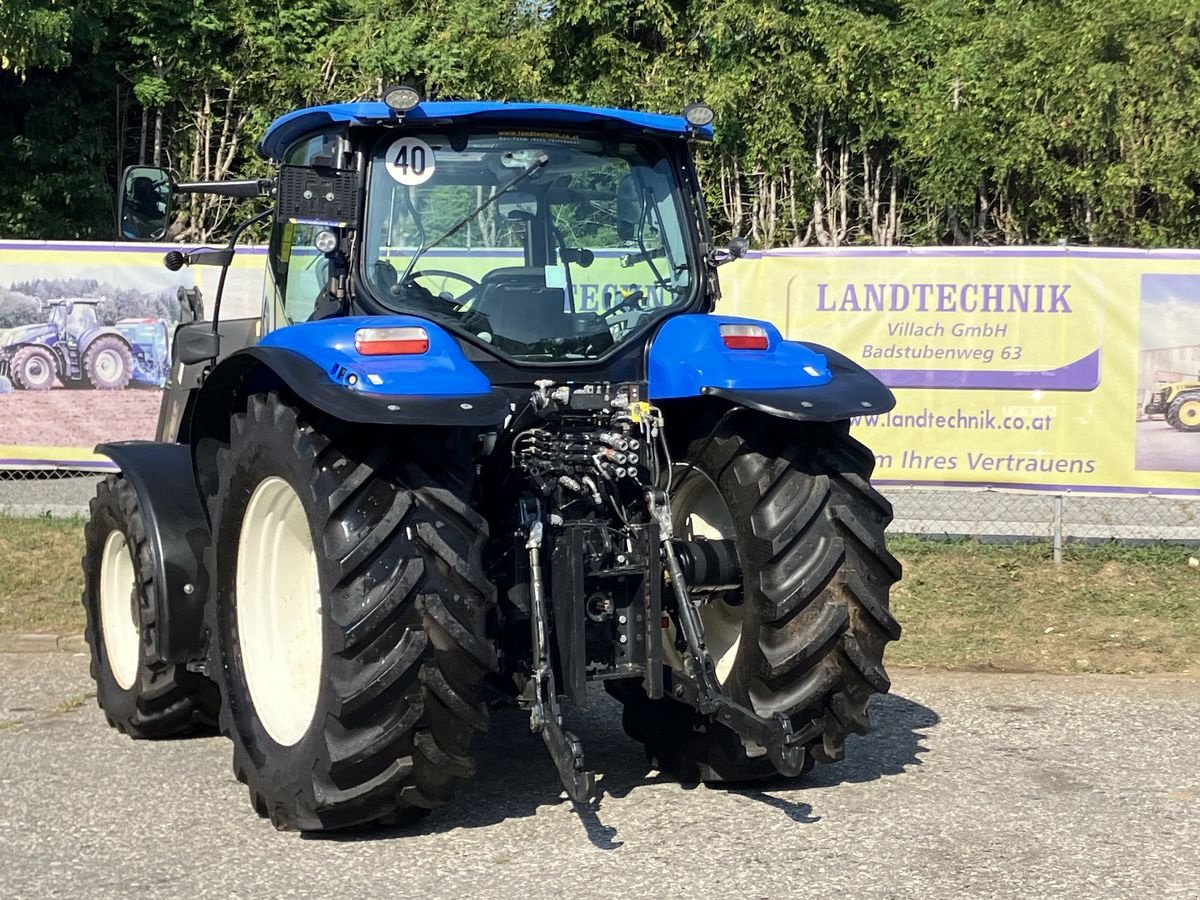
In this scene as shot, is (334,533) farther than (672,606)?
No

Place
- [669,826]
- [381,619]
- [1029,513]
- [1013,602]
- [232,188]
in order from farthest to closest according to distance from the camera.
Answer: [1029,513] → [1013,602] → [232,188] → [669,826] → [381,619]

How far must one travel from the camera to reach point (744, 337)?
5.32m

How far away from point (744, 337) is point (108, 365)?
24.8 ft

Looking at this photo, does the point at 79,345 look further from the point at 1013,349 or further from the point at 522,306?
the point at 522,306

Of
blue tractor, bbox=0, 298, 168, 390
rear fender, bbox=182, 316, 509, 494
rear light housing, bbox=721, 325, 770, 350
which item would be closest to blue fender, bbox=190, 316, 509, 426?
rear fender, bbox=182, 316, 509, 494

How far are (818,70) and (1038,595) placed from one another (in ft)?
37.2

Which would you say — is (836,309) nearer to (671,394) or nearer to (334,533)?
(671,394)

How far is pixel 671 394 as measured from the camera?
5254mm

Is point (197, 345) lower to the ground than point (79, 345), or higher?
higher

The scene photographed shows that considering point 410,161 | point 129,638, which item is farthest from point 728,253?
point 129,638

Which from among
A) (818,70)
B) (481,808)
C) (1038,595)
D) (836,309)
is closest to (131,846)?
(481,808)

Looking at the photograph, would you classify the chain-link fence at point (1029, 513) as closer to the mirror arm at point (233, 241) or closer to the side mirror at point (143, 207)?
the mirror arm at point (233, 241)

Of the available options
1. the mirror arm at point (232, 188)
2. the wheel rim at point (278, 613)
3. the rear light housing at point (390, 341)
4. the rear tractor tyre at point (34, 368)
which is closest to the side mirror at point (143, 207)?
the mirror arm at point (232, 188)

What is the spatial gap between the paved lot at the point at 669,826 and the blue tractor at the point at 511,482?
0.21m
